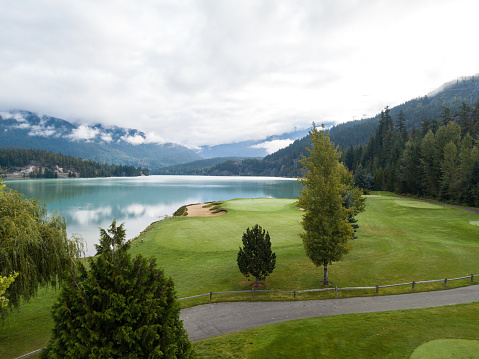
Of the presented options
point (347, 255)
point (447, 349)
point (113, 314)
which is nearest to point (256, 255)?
point (447, 349)

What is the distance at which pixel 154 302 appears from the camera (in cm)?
605

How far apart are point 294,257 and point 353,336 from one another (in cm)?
1360

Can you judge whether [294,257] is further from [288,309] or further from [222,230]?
[222,230]

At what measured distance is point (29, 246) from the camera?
12.2 m

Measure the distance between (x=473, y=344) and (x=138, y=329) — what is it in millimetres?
12986

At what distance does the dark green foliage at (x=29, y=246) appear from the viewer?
11547mm

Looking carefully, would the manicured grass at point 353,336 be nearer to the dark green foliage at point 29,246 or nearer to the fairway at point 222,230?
the dark green foliage at point 29,246

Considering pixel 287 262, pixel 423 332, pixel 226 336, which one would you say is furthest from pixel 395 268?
pixel 226 336

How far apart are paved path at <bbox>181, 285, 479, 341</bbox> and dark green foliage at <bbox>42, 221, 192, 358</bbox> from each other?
8.03 meters

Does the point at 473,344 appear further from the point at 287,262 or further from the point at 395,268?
the point at 287,262

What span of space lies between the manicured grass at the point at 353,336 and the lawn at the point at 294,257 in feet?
2.25

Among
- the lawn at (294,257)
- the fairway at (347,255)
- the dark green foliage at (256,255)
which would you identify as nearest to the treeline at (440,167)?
the fairway at (347,255)

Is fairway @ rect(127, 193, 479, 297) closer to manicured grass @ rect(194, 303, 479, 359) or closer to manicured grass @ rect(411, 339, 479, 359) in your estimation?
manicured grass @ rect(194, 303, 479, 359)

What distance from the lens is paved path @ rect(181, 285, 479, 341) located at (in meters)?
13.9
